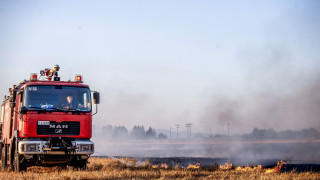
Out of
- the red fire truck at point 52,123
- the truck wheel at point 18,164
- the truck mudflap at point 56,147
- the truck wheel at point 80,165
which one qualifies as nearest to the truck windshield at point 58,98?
the red fire truck at point 52,123

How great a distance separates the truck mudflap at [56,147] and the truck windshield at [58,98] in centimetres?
129

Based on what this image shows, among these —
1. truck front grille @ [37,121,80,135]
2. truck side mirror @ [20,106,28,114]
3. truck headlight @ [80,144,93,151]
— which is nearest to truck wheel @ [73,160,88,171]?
truck headlight @ [80,144,93,151]

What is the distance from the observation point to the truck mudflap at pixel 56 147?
56.5 ft

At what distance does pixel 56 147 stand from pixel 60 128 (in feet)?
2.49

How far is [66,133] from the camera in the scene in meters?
17.8

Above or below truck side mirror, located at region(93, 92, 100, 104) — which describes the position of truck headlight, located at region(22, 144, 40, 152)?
below

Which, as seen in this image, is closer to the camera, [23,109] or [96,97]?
[23,109]

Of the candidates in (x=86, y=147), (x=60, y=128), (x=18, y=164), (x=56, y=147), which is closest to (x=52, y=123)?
(x=60, y=128)

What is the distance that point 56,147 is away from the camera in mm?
17484

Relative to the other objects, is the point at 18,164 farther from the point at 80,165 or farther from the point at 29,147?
the point at 80,165

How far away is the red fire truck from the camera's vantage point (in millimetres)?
17438

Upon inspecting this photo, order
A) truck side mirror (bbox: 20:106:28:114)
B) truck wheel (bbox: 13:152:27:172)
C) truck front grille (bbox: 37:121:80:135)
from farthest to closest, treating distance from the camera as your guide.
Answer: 1. truck wheel (bbox: 13:152:27:172)
2. truck front grille (bbox: 37:121:80:135)
3. truck side mirror (bbox: 20:106:28:114)

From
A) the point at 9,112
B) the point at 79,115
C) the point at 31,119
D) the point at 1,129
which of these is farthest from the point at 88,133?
the point at 1,129

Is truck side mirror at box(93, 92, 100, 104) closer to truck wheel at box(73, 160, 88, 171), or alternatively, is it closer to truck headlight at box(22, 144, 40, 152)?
truck headlight at box(22, 144, 40, 152)
